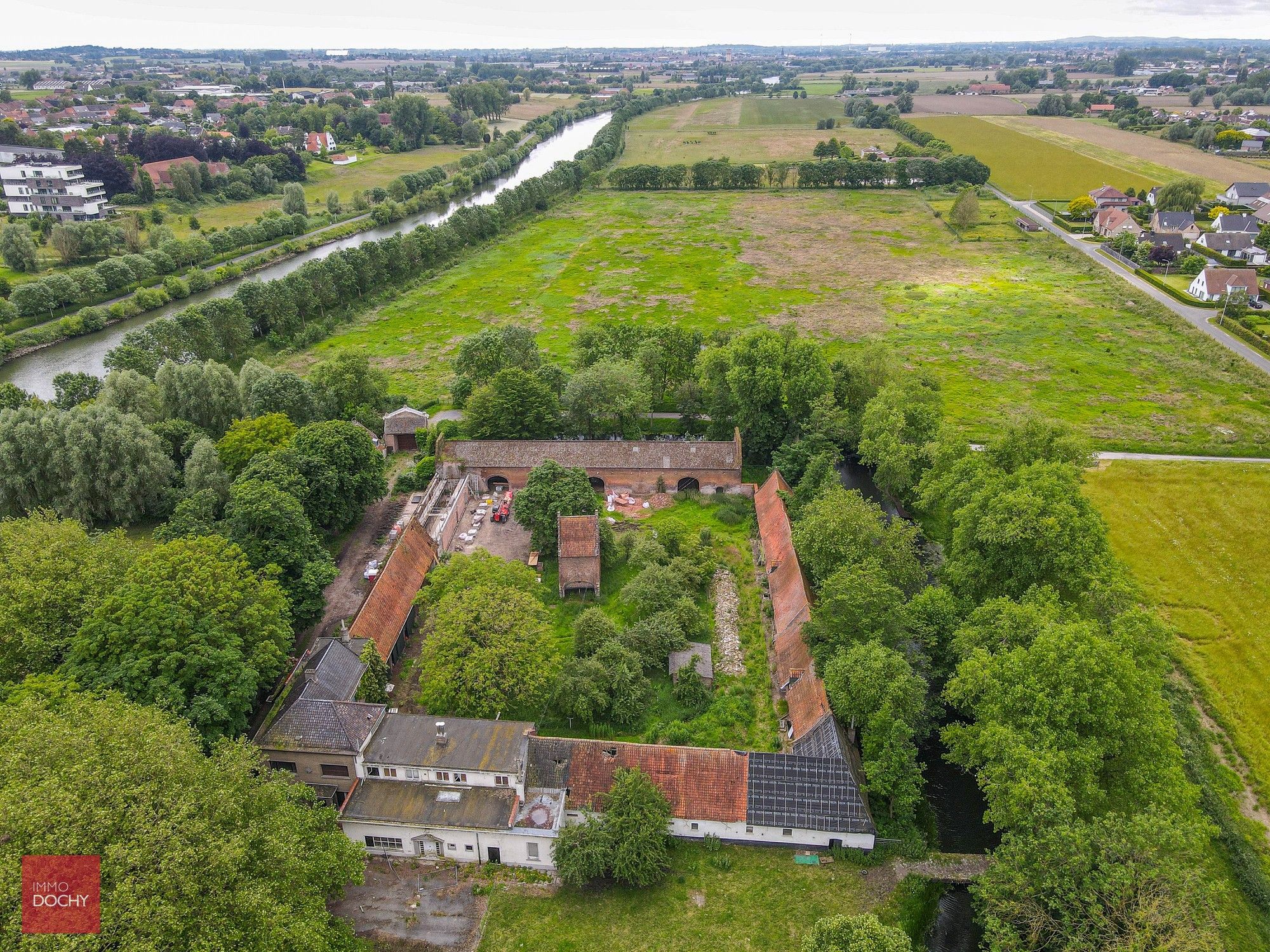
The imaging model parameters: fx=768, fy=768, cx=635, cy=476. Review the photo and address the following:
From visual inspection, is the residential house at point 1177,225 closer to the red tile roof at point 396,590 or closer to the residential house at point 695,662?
the residential house at point 695,662

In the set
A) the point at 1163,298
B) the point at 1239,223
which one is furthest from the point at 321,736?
the point at 1239,223

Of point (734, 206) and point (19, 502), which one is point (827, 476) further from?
point (734, 206)

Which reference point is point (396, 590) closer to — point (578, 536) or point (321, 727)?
point (578, 536)

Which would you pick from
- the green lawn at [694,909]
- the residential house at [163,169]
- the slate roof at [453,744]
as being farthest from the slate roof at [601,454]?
the residential house at [163,169]

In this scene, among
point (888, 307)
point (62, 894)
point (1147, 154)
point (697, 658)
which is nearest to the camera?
point (62, 894)

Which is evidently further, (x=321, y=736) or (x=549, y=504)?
(x=549, y=504)

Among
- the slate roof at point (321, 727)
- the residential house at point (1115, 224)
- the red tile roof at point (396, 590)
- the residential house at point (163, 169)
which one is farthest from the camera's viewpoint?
the residential house at point (163, 169)

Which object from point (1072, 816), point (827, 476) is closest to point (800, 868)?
point (1072, 816)
